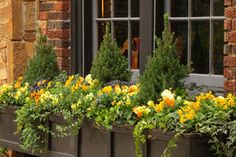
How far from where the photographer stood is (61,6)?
6637 millimetres

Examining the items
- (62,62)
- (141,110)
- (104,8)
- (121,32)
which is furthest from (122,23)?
(141,110)

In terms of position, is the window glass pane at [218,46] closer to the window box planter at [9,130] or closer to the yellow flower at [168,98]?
the yellow flower at [168,98]

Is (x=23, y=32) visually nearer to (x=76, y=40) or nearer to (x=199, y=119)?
(x=76, y=40)

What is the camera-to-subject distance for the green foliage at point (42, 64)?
6.39 meters

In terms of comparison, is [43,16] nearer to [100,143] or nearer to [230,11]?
[100,143]

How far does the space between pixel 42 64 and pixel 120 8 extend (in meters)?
0.83

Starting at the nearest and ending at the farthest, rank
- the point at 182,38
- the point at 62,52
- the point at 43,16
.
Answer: the point at 182,38 → the point at 62,52 → the point at 43,16

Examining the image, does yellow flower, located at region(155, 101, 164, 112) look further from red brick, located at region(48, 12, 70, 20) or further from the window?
red brick, located at region(48, 12, 70, 20)

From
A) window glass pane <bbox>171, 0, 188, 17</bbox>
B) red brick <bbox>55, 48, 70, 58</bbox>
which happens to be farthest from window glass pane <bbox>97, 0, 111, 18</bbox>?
window glass pane <bbox>171, 0, 188, 17</bbox>

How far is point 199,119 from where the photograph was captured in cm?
442

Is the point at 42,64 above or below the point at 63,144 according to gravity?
above

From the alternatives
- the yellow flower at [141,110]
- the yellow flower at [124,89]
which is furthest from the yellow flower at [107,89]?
the yellow flower at [141,110]

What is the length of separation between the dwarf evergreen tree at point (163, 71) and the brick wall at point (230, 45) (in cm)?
42

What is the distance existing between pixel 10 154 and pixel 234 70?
270 cm
